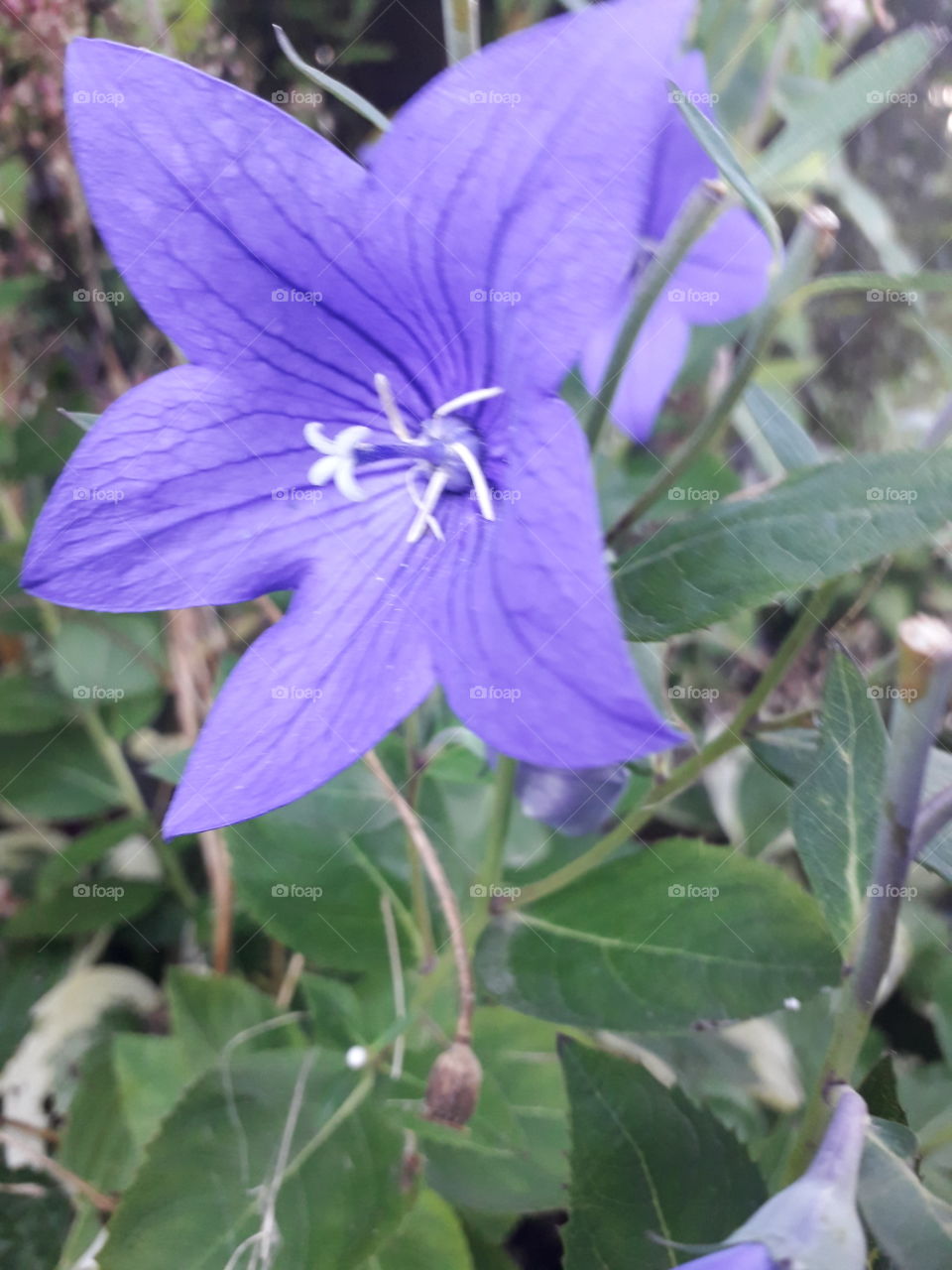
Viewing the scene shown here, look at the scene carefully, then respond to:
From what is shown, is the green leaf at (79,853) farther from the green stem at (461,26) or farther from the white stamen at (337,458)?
the green stem at (461,26)

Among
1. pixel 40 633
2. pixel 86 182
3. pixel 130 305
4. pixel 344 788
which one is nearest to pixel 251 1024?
pixel 344 788

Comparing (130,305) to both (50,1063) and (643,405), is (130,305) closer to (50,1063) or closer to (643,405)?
(643,405)

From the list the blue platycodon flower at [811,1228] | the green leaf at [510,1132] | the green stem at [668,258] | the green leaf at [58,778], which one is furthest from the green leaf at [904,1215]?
the green leaf at [58,778]

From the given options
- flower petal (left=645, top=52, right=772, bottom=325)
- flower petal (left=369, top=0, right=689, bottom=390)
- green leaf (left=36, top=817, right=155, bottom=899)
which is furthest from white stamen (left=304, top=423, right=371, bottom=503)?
green leaf (left=36, top=817, right=155, bottom=899)

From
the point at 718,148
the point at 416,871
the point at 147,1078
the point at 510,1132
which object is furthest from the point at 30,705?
the point at 718,148

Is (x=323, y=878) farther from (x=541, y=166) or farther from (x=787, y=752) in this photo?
(x=541, y=166)
